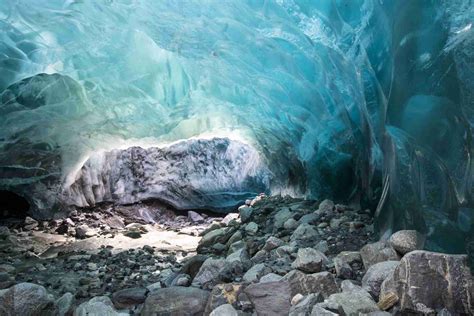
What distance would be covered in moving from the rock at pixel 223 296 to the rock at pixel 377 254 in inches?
44.3

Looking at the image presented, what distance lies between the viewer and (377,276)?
2.87m

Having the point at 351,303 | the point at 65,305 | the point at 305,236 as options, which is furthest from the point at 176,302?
the point at 305,236

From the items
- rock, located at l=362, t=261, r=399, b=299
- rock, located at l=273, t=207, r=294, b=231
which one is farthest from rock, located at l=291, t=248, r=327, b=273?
rock, located at l=273, t=207, r=294, b=231

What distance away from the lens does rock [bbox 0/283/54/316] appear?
10.4 feet

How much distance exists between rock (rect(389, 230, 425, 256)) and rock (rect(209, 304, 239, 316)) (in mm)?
1448

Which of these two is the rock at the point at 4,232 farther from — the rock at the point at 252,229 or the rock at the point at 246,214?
the rock at the point at 252,229

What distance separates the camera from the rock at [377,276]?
2793mm

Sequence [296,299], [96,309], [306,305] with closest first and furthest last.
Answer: [306,305]
[296,299]
[96,309]

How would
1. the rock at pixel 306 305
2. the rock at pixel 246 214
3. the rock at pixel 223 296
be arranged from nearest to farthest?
1. the rock at pixel 306 305
2. the rock at pixel 223 296
3. the rock at pixel 246 214

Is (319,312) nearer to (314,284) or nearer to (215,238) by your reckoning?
(314,284)

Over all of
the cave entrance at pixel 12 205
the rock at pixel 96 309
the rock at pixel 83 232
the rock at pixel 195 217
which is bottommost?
the rock at pixel 195 217

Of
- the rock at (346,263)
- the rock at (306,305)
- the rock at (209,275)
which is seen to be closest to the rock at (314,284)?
the rock at (306,305)

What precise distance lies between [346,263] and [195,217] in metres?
9.65

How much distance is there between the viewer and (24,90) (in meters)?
7.87
